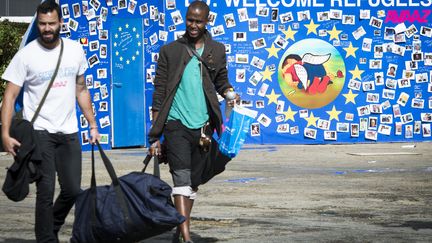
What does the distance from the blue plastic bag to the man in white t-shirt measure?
1137 mm

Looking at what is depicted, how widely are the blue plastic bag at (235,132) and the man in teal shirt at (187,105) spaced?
0.08 m

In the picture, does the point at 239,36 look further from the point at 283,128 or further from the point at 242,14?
the point at 283,128

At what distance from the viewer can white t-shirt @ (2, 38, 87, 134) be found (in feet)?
24.1

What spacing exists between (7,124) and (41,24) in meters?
0.76

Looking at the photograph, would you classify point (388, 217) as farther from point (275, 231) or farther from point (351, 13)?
point (351, 13)

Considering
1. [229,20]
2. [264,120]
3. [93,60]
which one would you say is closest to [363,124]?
[264,120]

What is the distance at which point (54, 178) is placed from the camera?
7.38 metres

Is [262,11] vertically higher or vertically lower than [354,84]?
higher

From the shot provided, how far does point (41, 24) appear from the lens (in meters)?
7.38

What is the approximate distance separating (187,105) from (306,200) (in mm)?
3216

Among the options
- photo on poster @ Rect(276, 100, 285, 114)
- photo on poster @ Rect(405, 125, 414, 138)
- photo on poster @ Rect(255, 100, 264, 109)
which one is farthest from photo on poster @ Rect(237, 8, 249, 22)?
photo on poster @ Rect(405, 125, 414, 138)

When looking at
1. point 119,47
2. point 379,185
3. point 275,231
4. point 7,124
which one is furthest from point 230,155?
point 119,47

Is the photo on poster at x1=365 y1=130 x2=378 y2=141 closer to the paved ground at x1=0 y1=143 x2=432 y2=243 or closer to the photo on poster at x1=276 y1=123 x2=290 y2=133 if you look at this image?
the photo on poster at x1=276 y1=123 x2=290 y2=133

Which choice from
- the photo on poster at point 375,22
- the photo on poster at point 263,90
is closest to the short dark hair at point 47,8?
the photo on poster at point 263,90
